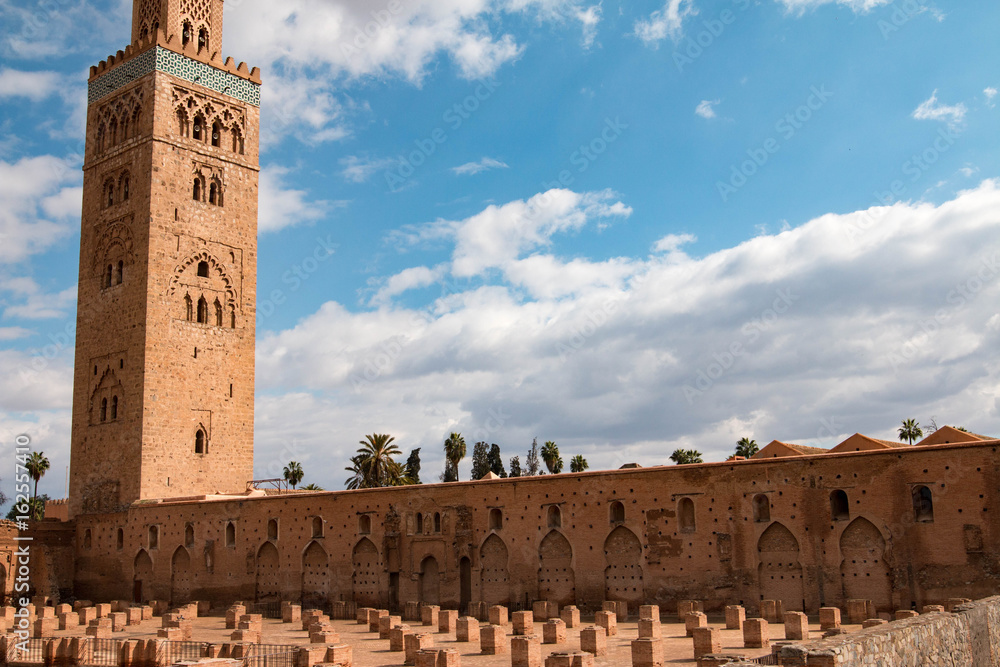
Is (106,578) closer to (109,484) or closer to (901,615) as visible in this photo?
(109,484)

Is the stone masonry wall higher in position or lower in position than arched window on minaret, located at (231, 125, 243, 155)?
lower

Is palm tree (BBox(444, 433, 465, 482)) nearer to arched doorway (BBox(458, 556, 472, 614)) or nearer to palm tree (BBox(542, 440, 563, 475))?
palm tree (BBox(542, 440, 563, 475))

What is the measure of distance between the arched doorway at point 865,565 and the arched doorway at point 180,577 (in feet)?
70.8

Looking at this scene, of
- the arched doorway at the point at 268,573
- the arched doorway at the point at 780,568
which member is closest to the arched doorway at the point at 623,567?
the arched doorway at the point at 780,568

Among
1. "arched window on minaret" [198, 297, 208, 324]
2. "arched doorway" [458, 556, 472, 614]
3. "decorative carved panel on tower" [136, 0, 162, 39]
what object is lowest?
"arched doorway" [458, 556, 472, 614]

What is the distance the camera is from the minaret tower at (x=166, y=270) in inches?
1346

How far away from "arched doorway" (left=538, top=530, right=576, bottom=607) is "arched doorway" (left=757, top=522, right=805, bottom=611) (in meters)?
4.96

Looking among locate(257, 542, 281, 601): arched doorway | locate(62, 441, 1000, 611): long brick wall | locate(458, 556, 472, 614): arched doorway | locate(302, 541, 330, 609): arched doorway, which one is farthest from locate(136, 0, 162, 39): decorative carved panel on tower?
locate(458, 556, 472, 614): arched doorway

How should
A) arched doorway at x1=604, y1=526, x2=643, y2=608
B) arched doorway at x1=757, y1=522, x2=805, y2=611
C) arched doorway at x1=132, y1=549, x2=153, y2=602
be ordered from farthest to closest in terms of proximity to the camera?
arched doorway at x1=132, y1=549, x2=153, y2=602, arched doorway at x1=604, y1=526, x2=643, y2=608, arched doorway at x1=757, y1=522, x2=805, y2=611

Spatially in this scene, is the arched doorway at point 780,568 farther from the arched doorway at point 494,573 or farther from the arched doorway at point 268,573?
the arched doorway at point 268,573

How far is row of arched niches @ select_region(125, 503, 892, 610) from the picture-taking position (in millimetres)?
20688

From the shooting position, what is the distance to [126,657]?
18219mm

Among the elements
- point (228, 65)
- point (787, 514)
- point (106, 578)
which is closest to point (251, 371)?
point (106, 578)

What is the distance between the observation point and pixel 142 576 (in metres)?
33.2
